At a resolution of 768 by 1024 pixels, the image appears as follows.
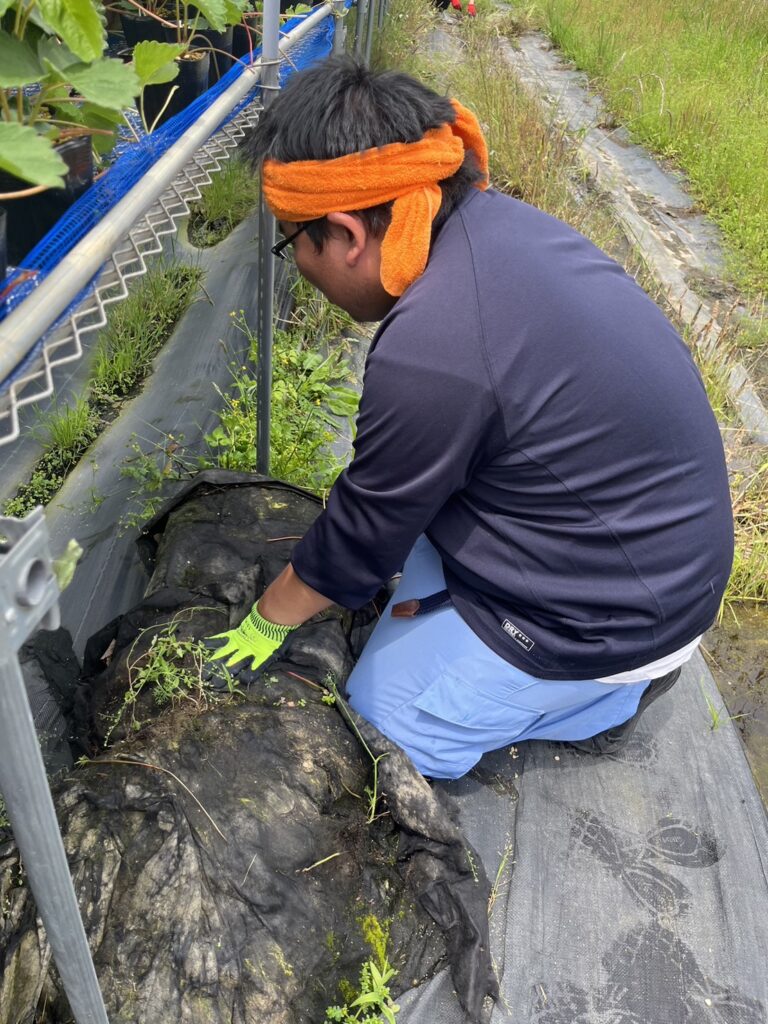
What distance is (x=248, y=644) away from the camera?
6.06 ft

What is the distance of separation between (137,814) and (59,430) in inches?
57.3

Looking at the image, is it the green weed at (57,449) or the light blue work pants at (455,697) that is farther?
the green weed at (57,449)

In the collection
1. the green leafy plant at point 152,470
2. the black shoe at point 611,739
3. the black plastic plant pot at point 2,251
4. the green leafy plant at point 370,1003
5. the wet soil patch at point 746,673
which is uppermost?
the black plastic plant pot at point 2,251

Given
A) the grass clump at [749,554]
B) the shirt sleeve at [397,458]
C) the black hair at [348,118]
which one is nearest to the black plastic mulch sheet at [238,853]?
the shirt sleeve at [397,458]

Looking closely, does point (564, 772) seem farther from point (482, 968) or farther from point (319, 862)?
point (319, 862)

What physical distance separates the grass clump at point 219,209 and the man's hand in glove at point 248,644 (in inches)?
90.5

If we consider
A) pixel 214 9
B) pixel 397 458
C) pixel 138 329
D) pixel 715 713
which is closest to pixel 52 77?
pixel 214 9

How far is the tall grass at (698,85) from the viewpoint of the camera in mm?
5301

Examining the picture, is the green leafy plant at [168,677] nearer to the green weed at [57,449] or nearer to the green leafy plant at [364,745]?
the green leafy plant at [364,745]

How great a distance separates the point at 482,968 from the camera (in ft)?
5.26

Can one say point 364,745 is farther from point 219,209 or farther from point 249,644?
point 219,209

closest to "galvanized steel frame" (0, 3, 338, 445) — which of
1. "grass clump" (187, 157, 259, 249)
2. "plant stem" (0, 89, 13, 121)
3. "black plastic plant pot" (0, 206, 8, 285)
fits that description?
"black plastic plant pot" (0, 206, 8, 285)

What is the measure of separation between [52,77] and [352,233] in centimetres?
55

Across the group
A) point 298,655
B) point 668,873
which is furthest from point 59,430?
point 668,873
